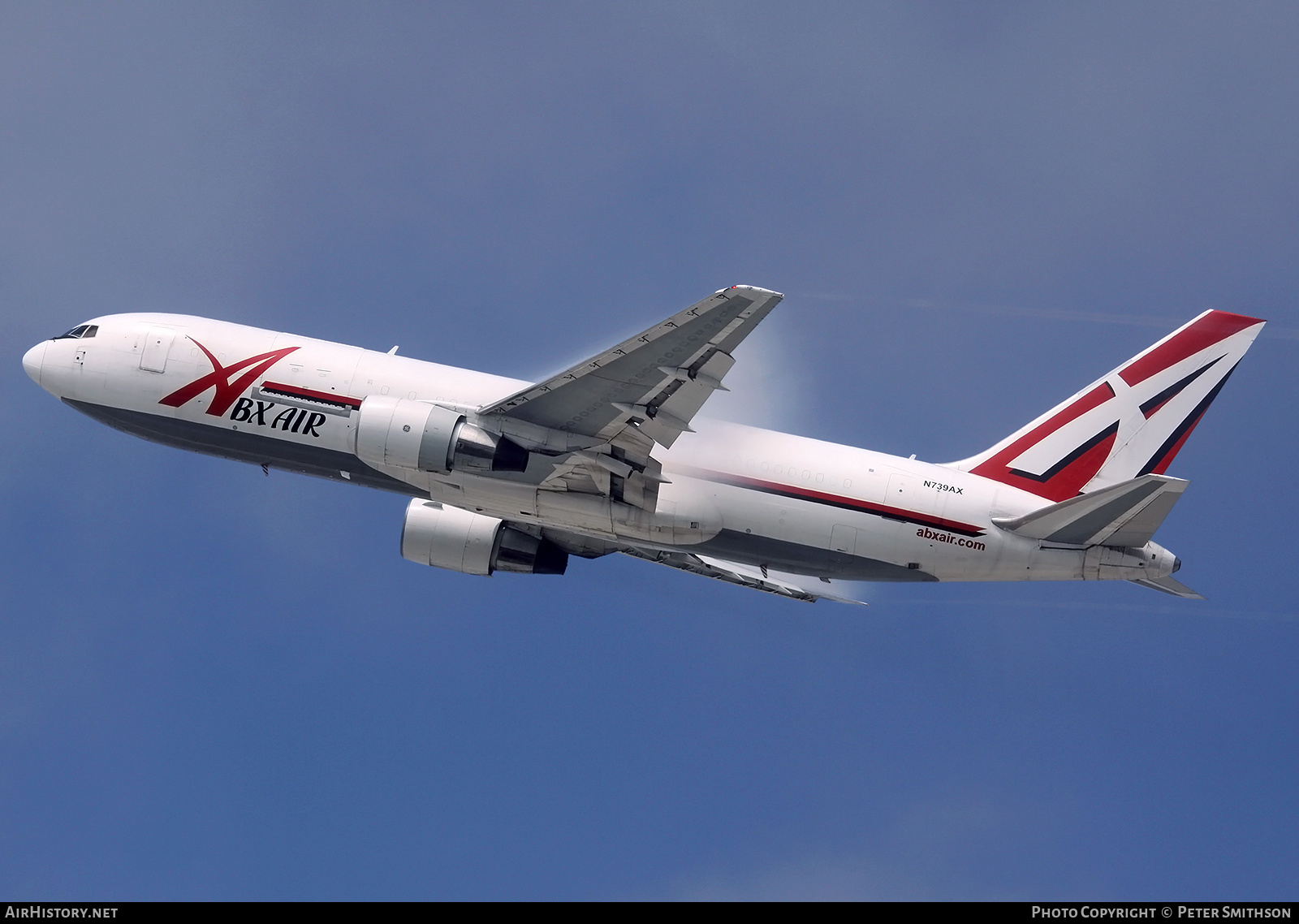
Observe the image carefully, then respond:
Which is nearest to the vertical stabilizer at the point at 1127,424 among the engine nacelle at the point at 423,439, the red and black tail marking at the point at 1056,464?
the red and black tail marking at the point at 1056,464

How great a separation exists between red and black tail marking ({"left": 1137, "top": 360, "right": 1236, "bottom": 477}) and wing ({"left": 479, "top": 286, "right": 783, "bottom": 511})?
40.4 feet

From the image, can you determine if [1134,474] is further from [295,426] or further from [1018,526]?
[295,426]

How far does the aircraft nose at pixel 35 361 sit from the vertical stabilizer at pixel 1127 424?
2393 centimetres

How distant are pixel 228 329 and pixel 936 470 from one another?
18.4m

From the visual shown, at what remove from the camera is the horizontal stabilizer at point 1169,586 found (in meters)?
31.0

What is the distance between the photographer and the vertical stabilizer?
110ft

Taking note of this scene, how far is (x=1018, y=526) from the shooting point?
3150 cm

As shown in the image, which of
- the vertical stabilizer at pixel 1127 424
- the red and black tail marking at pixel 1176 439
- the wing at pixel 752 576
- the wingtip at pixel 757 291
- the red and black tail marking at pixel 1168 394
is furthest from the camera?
the wing at pixel 752 576

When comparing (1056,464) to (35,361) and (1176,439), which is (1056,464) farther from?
(35,361)

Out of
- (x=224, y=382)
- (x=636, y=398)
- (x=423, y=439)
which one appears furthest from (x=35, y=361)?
(x=636, y=398)

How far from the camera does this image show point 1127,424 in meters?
33.8

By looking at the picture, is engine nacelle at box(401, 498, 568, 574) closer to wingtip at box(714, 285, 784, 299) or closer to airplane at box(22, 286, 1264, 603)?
airplane at box(22, 286, 1264, 603)

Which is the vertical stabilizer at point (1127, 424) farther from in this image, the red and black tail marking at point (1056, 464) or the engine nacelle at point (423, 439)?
the engine nacelle at point (423, 439)

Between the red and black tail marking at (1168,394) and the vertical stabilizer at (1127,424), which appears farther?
the red and black tail marking at (1168,394)
